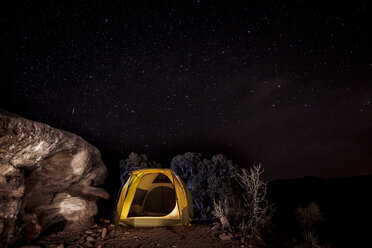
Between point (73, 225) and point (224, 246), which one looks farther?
point (73, 225)

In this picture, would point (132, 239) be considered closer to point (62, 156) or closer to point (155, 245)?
point (155, 245)

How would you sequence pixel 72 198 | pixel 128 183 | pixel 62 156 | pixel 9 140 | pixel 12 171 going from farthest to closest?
pixel 128 183, pixel 72 198, pixel 62 156, pixel 12 171, pixel 9 140

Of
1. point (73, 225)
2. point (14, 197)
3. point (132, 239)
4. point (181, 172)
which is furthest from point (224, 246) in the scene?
point (181, 172)

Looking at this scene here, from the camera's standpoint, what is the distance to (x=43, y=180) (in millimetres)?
6340

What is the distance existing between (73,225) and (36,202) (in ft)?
4.82

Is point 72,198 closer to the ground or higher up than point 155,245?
higher up

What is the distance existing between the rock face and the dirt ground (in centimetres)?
60

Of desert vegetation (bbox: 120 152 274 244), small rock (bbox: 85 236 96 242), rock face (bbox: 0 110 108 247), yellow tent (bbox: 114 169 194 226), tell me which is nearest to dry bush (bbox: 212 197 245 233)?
yellow tent (bbox: 114 169 194 226)

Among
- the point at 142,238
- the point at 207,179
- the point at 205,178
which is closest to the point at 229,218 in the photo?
the point at 142,238

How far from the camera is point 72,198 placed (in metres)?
7.26

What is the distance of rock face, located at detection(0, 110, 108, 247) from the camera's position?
475 cm

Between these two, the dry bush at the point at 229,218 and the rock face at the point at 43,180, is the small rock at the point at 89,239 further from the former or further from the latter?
the dry bush at the point at 229,218

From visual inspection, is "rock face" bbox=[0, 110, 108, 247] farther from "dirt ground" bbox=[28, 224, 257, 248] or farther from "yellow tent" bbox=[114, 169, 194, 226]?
"yellow tent" bbox=[114, 169, 194, 226]

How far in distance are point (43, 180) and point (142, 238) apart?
367cm
